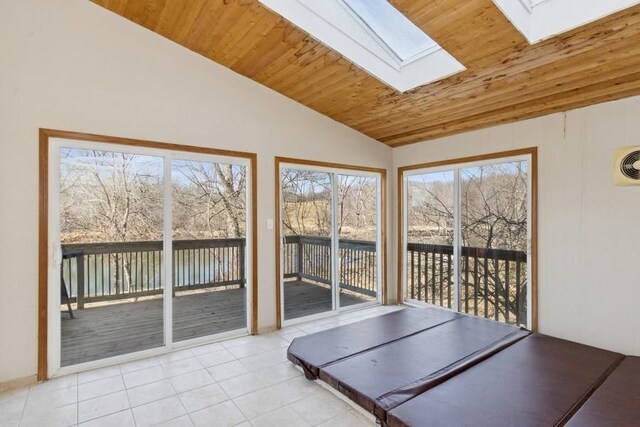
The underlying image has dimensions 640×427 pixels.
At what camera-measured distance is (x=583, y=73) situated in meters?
2.71

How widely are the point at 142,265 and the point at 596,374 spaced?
3.89 meters

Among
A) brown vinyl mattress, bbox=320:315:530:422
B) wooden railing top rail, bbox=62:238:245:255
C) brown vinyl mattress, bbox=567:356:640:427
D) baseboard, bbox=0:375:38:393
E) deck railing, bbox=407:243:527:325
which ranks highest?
wooden railing top rail, bbox=62:238:245:255

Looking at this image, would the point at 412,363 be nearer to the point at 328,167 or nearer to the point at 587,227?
the point at 587,227

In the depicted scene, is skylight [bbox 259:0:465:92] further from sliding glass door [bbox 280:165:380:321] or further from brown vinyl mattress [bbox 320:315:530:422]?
brown vinyl mattress [bbox 320:315:530:422]

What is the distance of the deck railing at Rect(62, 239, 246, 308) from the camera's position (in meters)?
3.04

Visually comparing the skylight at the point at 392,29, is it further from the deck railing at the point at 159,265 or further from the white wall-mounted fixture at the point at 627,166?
the deck railing at the point at 159,265

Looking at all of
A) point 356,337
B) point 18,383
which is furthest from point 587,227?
point 18,383

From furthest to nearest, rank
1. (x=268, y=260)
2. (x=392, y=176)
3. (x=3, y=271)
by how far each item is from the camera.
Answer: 1. (x=392, y=176)
2. (x=268, y=260)
3. (x=3, y=271)

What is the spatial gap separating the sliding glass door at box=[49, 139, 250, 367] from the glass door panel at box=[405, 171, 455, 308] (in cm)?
251

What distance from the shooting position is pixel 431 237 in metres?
4.73

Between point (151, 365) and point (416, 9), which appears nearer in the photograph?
point (416, 9)

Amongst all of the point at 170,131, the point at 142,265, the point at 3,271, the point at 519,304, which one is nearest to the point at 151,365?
the point at 142,265

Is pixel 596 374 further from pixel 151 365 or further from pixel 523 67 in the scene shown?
pixel 151 365

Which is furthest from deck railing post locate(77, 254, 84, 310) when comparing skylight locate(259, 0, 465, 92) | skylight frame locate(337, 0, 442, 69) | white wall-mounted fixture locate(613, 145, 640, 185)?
white wall-mounted fixture locate(613, 145, 640, 185)
